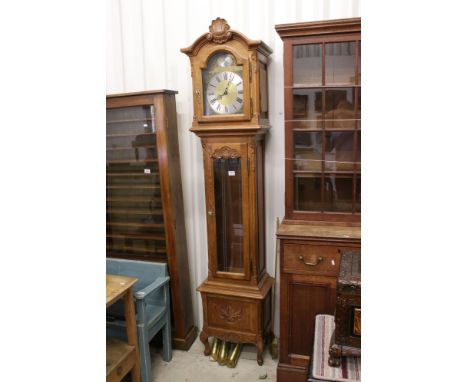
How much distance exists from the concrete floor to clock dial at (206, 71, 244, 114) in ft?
5.34

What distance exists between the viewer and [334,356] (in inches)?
61.9

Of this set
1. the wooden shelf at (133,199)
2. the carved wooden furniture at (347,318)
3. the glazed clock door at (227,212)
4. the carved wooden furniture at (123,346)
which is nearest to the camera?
the carved wooden furniture at (347,318)

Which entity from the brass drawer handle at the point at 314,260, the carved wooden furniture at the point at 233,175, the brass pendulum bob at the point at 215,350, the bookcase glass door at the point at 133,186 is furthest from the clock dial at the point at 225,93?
the brass pendulum bob at the point at 215,350

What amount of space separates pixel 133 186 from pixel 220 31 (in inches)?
46.1

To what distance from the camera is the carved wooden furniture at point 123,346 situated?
2.04m

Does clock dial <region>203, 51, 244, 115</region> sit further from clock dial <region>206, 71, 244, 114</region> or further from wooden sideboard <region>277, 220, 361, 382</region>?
wooden sideboard <region>277, 220, 361, 382</region>

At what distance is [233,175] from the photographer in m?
2.49

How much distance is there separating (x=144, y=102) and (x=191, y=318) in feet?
5.14

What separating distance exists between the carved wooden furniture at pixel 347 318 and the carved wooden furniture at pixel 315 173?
61cm

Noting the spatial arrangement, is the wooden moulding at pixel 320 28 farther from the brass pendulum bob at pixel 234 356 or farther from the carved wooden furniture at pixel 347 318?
the brass pendulum bob at pixel 234 356
